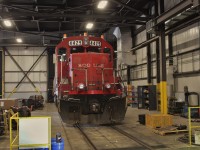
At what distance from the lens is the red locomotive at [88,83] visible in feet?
30.7

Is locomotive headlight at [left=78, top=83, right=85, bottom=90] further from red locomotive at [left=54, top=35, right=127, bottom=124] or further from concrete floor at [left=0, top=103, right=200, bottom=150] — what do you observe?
concrete floor at [left=0, top=103, right=200, bottom=150]

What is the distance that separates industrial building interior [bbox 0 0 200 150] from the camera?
702 cm

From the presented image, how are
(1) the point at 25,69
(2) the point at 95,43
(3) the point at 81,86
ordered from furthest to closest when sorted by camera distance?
(1) the point at 25,69, (2) the point at 95,43, (3) the point at 81,86

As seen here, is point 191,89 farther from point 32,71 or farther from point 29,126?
point 32,71

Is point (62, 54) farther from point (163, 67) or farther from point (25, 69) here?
point (25, 69)

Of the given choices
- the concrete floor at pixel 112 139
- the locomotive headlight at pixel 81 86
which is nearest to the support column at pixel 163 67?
the concrete floor at pixel 112 139

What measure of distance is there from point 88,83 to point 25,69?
17978 millimetres

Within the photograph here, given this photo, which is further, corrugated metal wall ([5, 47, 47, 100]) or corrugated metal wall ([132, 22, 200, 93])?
corrugated metal wall ([5, 47, 47, 100])

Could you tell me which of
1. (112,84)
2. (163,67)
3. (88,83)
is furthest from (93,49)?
(163,67)

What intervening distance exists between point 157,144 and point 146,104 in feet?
36.8

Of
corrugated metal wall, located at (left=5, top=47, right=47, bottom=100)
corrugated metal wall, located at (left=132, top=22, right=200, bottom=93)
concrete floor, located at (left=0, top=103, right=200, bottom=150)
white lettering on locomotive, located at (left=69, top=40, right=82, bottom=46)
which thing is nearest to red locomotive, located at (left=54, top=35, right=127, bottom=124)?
white lettering on locomotive, located at (left=69, top=40, right=82, bottom=46)

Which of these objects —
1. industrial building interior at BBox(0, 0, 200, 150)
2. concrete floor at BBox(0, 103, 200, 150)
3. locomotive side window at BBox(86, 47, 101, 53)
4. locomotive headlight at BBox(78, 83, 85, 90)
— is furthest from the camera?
locomotive side window at BBox(86, 47, 101, 53)

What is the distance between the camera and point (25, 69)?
1040 inches

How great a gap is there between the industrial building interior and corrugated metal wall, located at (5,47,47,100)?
10.9 feet
